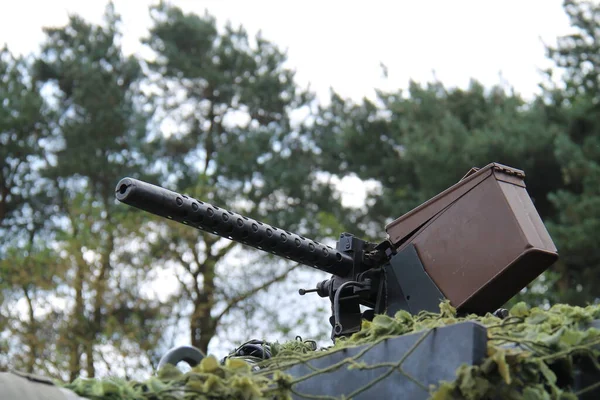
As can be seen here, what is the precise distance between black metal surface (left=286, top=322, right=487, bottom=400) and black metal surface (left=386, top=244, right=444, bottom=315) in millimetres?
1636

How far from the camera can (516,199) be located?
4344mm

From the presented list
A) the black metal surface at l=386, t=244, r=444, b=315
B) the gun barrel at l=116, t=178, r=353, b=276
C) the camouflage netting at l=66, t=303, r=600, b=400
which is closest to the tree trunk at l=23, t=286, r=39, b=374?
the gun barrel at l=116, t=178, r=353, b=276

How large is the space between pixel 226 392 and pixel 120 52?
24916 millimetres

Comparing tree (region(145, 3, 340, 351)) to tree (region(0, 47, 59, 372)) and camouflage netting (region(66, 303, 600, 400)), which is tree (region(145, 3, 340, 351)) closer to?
tree (region(0, 47, 59, 372))

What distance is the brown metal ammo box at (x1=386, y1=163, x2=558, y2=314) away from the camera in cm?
415

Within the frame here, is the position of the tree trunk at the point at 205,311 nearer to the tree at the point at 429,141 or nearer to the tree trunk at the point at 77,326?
the tree trunk at the point at 77,326

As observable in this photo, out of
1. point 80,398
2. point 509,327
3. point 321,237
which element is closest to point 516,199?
point 509,327

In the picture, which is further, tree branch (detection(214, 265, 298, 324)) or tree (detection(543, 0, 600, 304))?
tree branch (detection(214, 265, 298, 324))

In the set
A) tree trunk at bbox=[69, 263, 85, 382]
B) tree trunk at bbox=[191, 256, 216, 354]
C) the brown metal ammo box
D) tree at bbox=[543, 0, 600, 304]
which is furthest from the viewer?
tree trunk at bbox=[191, 256, 216, 354]

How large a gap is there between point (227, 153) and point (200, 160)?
135 cm

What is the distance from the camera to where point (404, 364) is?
2.52 m

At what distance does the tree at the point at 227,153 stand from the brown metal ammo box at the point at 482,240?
62.0 feet

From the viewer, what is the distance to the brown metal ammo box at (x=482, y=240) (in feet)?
13.6

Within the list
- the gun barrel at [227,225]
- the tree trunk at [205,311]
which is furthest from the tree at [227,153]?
the gun barrel at [227,225]
